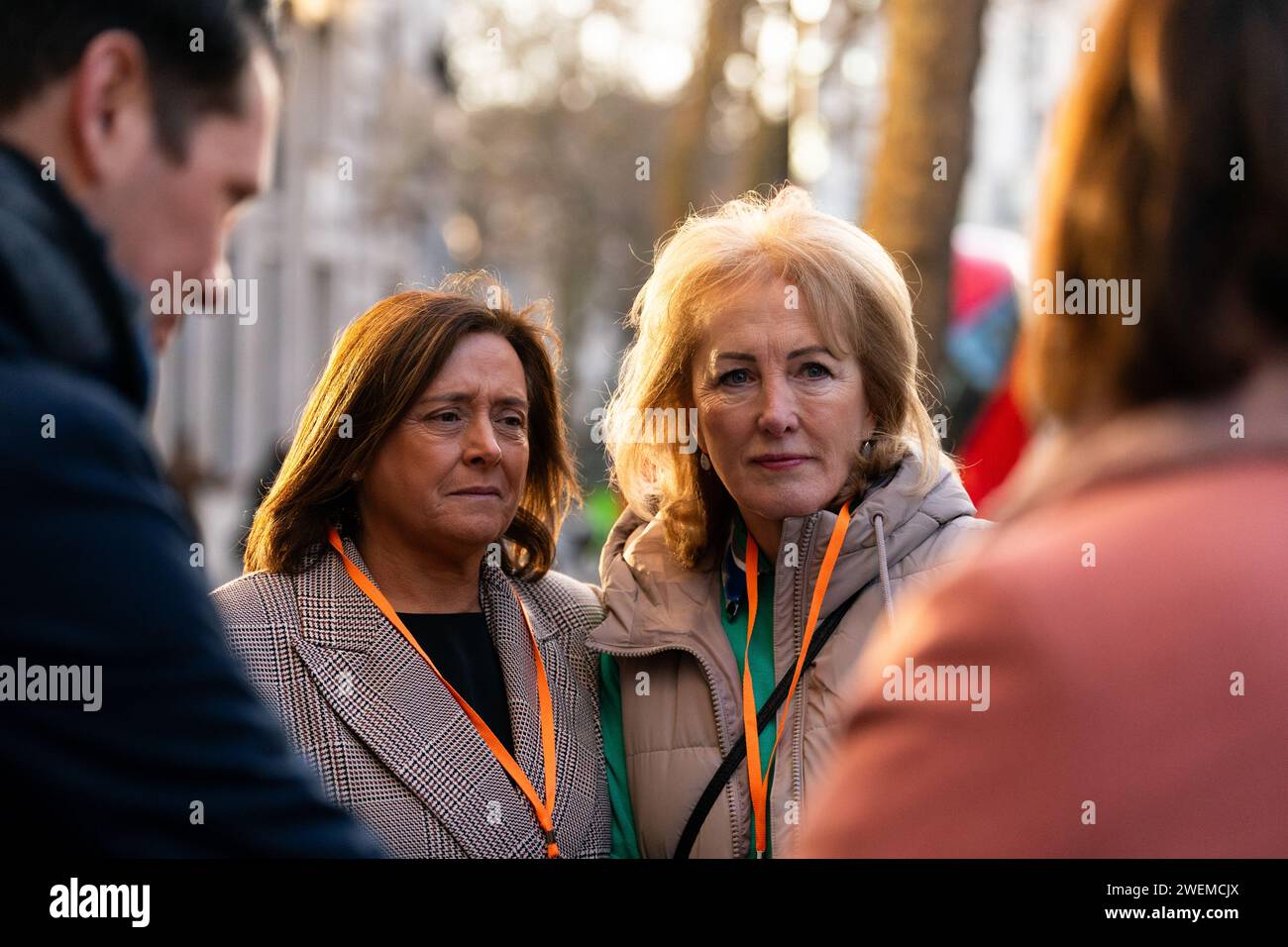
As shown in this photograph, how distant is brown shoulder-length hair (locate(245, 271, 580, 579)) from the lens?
2.96 metres

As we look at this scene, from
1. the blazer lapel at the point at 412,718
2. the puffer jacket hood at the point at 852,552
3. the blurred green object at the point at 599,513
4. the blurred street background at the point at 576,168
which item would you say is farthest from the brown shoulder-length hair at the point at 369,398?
the blurred green object at the point at 599,513

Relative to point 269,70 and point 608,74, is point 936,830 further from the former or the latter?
point 608,74

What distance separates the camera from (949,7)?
6527 millimetres

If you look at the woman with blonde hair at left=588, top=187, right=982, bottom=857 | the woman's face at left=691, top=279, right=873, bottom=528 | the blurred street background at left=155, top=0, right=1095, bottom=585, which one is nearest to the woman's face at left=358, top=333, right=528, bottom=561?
Answer: the woman with blonde hair at left=588, top=187, right=982, bottom=857

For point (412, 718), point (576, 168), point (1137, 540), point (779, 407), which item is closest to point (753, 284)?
point (779, 407)

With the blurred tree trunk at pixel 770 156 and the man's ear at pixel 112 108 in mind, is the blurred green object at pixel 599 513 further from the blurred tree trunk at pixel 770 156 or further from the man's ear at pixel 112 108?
the man's ear at pixel 112 108

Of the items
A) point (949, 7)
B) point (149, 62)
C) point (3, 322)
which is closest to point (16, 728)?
point (3, 322)

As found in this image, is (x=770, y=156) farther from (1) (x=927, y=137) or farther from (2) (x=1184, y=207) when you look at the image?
(2) (x=1184, y=207)

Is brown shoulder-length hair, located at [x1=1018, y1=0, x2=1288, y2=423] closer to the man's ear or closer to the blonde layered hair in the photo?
the man's ear

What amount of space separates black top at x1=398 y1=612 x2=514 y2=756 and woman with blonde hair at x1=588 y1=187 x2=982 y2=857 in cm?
21

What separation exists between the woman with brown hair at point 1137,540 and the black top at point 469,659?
1.76 meters

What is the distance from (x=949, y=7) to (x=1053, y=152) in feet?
18.5

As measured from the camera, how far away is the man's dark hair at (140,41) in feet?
4.89

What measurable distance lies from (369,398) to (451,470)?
20 centimetres
